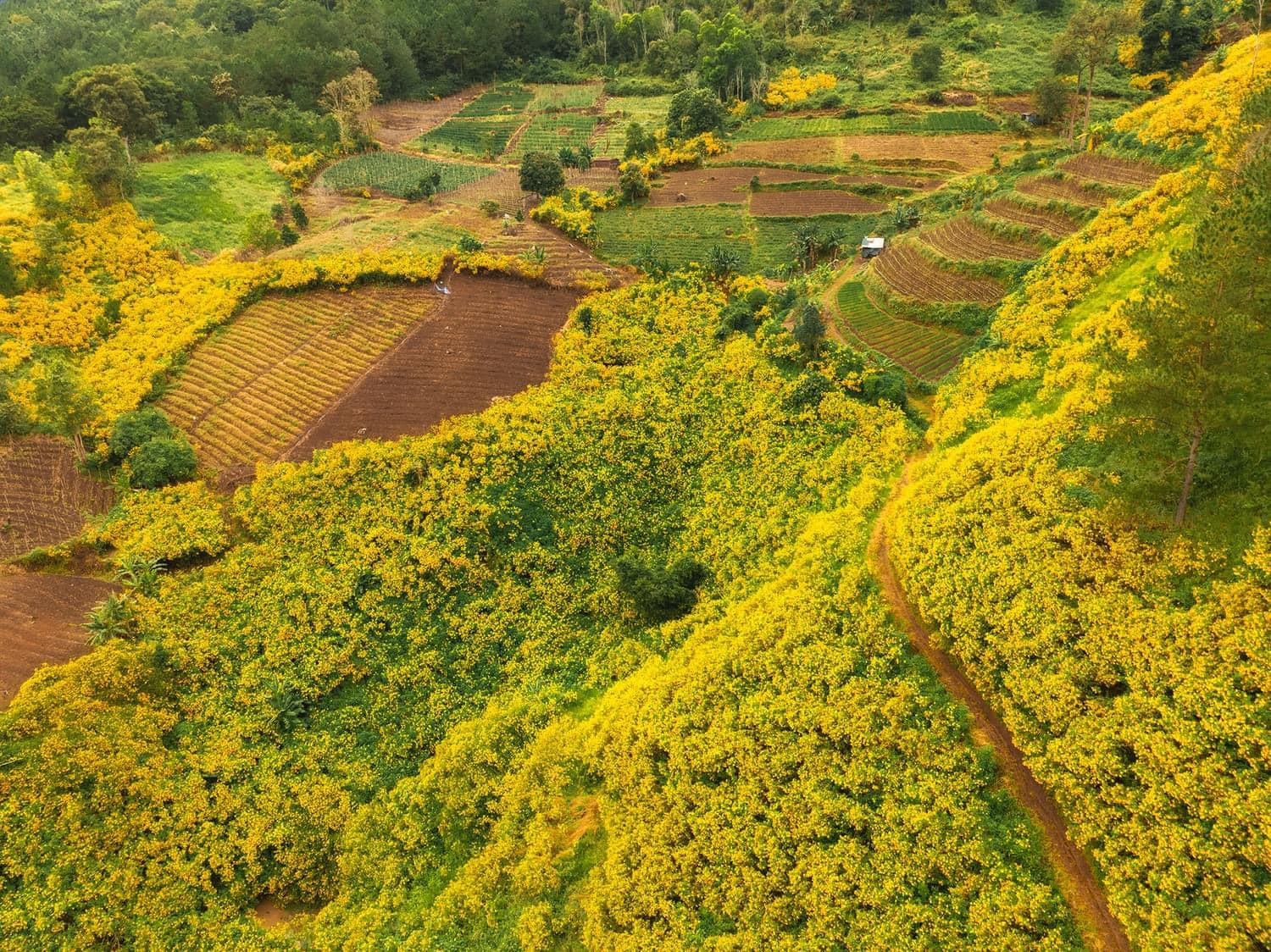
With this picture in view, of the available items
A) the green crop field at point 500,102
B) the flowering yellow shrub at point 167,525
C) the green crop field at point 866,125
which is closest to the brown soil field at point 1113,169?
the green crop field at point 866,125

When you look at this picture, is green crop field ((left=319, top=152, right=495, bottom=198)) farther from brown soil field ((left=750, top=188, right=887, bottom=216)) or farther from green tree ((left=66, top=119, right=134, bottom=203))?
brown soil field ((left=750, top=188, right=887, bottom=216))

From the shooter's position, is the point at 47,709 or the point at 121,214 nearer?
the point at 47,709

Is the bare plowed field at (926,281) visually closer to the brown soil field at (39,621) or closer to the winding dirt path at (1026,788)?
the winding dirt path at (1026,788)

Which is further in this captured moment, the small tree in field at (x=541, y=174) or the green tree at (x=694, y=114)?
the green tree at (x=694, y=114)

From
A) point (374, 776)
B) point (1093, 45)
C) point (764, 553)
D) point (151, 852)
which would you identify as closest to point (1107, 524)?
point (764, 553)

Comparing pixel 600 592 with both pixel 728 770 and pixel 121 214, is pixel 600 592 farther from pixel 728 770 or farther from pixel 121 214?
pixel 121 214

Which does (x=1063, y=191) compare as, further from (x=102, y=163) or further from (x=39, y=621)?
(x=102, y=163)

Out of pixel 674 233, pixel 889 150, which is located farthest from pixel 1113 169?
pixel 674 233
